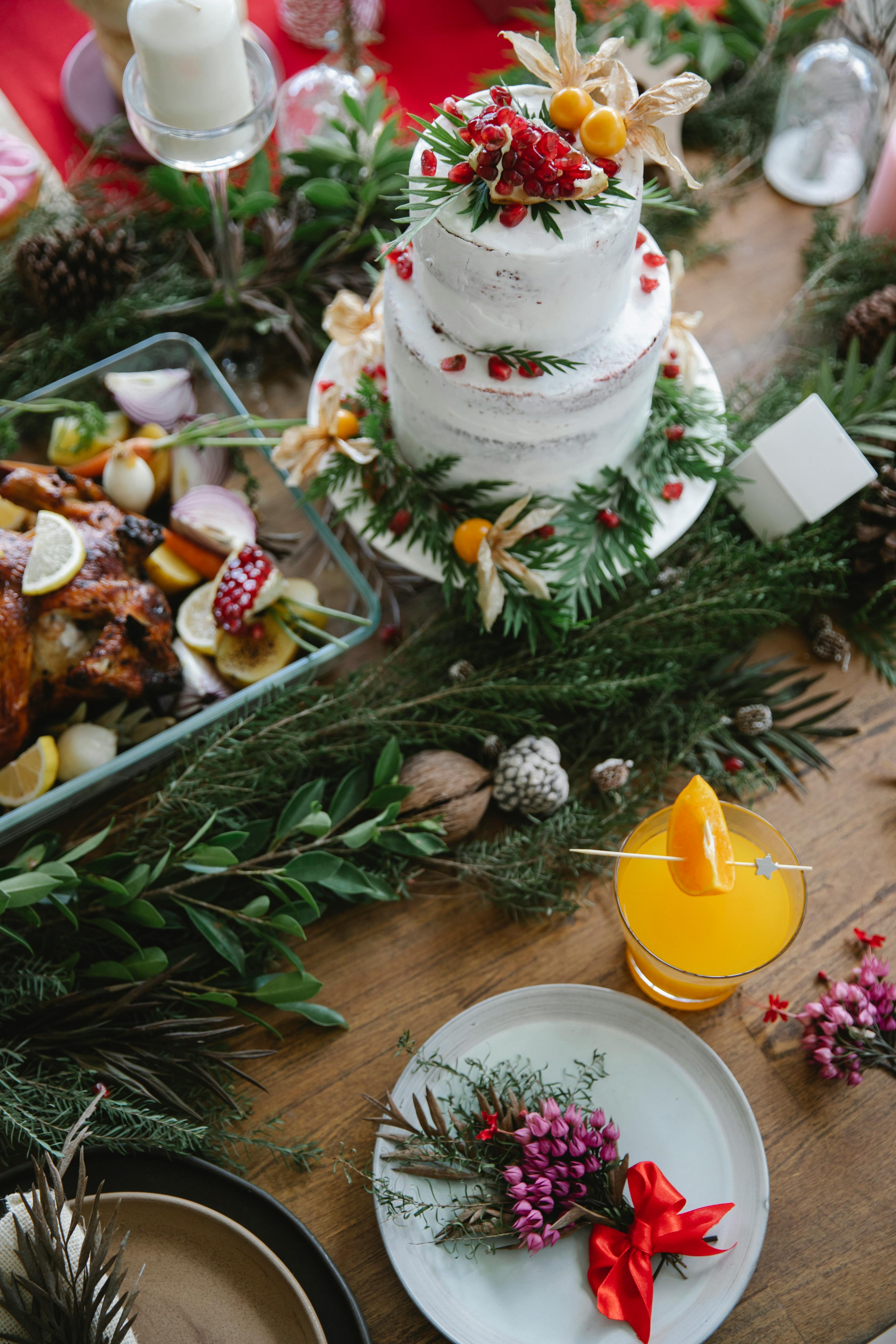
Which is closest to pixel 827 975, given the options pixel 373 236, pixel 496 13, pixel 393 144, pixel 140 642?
pixel 140 642

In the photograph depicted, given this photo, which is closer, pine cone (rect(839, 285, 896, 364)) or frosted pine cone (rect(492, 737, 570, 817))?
frosted pine cone (rect(492, 737, 570, 817))

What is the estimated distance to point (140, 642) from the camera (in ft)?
3.17

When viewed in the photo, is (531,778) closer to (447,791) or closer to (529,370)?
(447,791)

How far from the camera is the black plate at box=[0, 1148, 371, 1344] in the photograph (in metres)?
0.77

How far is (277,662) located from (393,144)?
722 millimetres

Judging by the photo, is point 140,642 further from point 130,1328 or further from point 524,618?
point 130,1328

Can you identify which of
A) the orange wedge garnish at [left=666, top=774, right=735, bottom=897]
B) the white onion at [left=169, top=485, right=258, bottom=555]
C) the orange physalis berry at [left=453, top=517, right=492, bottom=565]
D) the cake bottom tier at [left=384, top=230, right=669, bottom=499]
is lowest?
the white onion at [left=169, top=485, right=258, bottom=555]

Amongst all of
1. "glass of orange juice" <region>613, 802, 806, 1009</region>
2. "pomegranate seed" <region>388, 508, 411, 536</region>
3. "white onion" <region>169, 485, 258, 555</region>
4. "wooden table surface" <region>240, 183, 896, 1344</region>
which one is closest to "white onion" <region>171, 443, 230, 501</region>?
"white onion" <region>169, 485, 258, 555</region>

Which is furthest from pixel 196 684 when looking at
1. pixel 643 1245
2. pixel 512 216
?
pixel 643 1245

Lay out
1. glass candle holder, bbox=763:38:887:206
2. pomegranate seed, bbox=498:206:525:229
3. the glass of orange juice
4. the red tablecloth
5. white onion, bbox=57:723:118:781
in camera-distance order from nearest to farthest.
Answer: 1. pomegranate seed, bbox=498:206:525:229
2. the glass of orange juice
3. white onion, bbox=57:723:118:781
4. glass candle holder, bbox=763:38:887:206
5. the red tablecloth

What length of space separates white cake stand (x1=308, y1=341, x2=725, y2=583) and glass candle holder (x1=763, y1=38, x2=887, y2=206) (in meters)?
0.55

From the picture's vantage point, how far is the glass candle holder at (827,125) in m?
1.28

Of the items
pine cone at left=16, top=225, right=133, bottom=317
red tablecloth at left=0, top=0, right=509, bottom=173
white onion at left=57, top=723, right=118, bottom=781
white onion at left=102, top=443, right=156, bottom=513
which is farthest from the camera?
red tablecloth at left=0, top=0, right=509, bottom=173

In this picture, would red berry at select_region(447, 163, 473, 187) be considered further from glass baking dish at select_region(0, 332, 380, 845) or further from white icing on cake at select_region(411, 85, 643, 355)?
glass baking dish at select_region(0, 332, 380, 845)
